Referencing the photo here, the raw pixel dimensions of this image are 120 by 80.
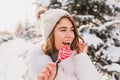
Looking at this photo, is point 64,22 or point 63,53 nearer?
point 63,53

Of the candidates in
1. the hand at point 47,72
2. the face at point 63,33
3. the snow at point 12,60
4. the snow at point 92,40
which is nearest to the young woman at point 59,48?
the face at point 63,33

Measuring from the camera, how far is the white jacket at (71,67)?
185 centimetres

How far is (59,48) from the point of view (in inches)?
73.0

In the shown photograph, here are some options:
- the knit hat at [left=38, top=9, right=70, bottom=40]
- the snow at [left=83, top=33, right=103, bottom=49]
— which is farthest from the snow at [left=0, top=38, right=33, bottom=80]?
the knit hat at [left=38, top=9, right=70, bottom=40]

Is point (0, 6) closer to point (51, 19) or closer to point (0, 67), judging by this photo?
point (0, 67)

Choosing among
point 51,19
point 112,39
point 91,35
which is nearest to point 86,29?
point 91,35

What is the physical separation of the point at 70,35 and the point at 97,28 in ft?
8.78

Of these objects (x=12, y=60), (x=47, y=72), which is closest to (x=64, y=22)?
(x=47, y=72)

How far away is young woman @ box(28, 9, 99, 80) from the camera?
1.85 m

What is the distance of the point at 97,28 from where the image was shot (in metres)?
4.49

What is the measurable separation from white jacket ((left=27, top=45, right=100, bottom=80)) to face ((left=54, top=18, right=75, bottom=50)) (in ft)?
0.24

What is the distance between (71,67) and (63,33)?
0.51 ft

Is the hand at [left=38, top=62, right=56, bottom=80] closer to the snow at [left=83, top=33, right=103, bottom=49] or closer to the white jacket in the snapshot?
the white jacket

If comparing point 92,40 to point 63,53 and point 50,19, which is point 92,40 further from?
point 63,53
